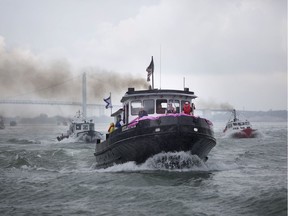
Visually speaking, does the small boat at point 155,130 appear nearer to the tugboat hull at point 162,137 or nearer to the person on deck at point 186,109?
the tugboat hull at point 162,137

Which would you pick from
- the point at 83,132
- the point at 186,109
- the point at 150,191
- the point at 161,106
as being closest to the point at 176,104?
the point at 161,106

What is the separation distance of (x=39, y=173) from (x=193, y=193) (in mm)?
9422

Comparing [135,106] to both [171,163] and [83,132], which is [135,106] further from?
[83,132]

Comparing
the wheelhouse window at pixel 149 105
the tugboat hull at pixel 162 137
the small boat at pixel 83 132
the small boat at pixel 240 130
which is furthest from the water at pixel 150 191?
the small boat at pixel 240 130

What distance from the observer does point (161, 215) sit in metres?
10.5

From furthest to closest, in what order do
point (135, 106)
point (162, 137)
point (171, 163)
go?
point (135, 106) → point (171, 163) → point (162, 137)

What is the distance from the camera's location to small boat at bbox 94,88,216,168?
686 inches

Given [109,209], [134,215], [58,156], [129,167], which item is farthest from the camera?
[58,156]

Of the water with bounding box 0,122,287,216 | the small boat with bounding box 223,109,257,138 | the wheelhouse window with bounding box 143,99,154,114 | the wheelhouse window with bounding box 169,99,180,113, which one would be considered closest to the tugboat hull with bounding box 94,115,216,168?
the water with bounding box 0,122,287,216

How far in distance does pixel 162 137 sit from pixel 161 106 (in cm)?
263

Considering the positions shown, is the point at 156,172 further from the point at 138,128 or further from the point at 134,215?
the point at 134,215

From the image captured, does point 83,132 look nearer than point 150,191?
No

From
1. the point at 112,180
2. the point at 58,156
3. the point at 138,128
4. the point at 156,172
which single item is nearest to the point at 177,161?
the point at 156,172

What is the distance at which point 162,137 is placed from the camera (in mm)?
17375
